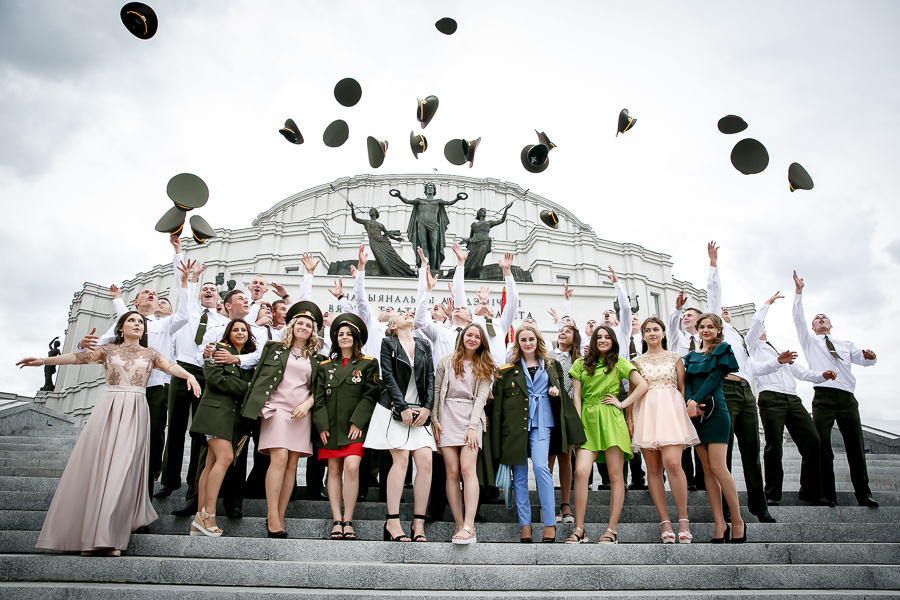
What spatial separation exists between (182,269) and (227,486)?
7.04ft

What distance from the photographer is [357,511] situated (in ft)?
15.1

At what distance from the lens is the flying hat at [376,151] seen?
847 cm

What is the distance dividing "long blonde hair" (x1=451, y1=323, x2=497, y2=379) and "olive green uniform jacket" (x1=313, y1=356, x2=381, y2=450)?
0.60 metres

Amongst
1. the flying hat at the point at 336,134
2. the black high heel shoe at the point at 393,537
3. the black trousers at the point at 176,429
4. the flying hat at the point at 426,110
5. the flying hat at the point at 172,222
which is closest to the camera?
the black high heel shoe at the point at 393,537

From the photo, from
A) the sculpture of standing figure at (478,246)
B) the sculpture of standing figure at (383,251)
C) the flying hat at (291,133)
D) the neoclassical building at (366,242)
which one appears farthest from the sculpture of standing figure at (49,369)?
the flying hat at (291,133)

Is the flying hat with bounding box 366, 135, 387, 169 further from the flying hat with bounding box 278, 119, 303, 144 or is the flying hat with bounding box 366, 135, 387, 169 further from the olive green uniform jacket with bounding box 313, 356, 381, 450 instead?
the olive green uniform jacket with bounding box 313, 356, 381, 450

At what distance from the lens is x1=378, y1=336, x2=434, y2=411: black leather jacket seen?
4.18 metres

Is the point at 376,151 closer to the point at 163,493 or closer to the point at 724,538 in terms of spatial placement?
the point at 163,493

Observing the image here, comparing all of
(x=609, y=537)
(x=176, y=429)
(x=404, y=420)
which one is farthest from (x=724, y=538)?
(x=176, y=429)

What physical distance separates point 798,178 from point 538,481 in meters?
4.71

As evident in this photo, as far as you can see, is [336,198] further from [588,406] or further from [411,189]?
[588,406]

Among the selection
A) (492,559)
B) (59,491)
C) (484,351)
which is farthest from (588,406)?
(59,491)

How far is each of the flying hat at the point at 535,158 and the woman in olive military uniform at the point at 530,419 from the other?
4.24 metres

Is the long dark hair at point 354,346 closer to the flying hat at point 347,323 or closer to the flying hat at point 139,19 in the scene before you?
the flying hat at point 347,323
